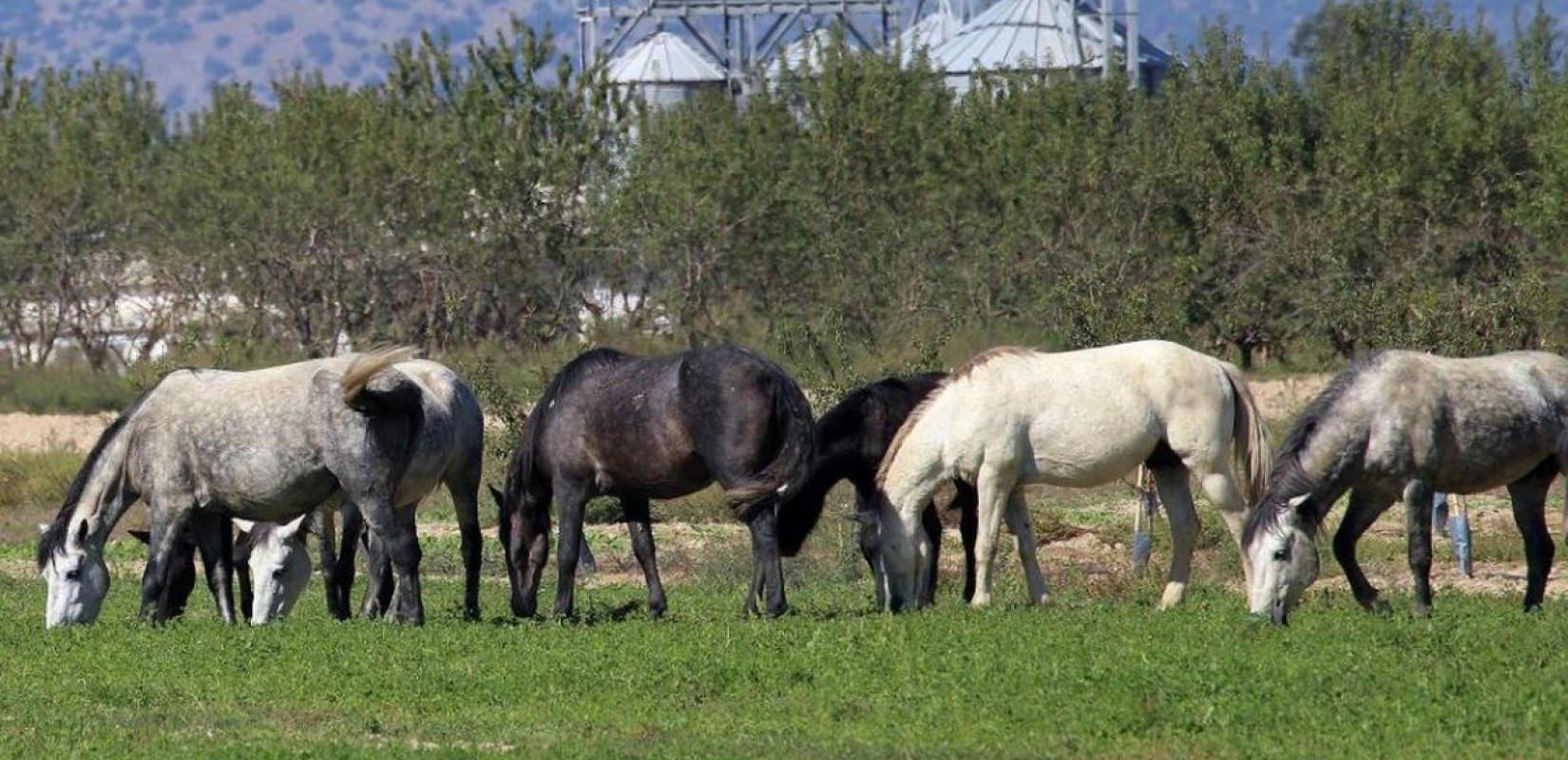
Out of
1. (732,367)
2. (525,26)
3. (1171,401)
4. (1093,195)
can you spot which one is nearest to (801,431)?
(732,367)

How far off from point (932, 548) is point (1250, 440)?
234 centimetres

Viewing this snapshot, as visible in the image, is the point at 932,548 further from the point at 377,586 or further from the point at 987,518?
the point at 377,586

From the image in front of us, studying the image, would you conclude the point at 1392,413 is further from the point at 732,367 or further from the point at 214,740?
the point at 214,740

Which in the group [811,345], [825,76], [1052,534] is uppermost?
[825,76]

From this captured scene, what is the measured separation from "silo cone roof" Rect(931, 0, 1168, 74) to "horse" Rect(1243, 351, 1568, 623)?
2046 inches

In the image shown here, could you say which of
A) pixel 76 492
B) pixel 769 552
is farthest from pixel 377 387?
pixel 769 552

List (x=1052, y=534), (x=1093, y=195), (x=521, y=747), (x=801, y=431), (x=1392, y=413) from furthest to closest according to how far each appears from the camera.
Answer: (x=1093, y=195) → (x=1052, y=534) → (x=801, y=431) → (x=1392, y=413) → (x=521, y=747)

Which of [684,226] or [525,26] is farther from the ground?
[525,26]

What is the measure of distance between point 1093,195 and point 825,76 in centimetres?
645

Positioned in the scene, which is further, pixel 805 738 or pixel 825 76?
pixel 825 76

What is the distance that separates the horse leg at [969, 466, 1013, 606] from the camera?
17.6 m

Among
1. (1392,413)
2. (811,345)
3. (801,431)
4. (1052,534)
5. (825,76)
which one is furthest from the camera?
(825,76)

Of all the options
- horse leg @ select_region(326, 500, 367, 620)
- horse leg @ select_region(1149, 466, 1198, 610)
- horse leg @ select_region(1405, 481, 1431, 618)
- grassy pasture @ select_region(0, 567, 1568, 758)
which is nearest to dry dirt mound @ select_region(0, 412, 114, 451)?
horse leg @ select_region(326, 500, 367, 620)

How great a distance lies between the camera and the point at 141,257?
4856 cm
